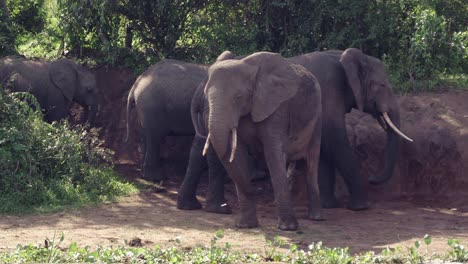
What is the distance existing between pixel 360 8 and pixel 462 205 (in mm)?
3624

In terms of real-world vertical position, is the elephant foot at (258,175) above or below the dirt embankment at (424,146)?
below

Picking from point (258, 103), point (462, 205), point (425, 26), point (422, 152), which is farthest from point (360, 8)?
point (258, 103)

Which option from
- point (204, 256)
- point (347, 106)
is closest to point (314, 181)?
point (347, 106)

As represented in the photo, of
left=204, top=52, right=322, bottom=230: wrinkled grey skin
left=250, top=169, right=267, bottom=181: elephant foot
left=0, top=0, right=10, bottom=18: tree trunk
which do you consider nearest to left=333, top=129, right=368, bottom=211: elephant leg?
left=204, top=52, right=322, bottom=230: wrinkled grey skin

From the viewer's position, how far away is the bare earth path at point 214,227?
9.26 meters

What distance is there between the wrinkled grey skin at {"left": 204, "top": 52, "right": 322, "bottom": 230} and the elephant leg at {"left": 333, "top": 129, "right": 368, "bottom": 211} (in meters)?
1.06

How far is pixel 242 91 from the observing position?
994 cm

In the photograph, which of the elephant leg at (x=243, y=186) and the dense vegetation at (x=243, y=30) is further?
the dense vegetation at (x=243, y=30)

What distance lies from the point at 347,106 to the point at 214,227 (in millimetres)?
2936

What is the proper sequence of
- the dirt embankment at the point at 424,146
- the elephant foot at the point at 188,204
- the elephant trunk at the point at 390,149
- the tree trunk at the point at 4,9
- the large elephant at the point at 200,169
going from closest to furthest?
the large elephant at the point at 200,169
the elephant foot at the point at 188,204
the elephant trunk at the point at 390,149
the dirt embankment at the point at 424,146
the tree trunk at the point at 4,9

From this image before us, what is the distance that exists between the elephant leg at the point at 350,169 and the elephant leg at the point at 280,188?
5.82 feet

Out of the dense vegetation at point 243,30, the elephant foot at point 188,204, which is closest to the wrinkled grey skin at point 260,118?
the elephant foot at point 188,204

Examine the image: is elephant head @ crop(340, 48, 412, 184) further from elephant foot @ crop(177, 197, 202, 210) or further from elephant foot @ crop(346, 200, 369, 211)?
elephant foot @ crop(177, 197, 202, 210)

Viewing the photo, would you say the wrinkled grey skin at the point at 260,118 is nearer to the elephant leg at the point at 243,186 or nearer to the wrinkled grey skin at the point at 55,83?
the elephant leg at the point at 243,186
